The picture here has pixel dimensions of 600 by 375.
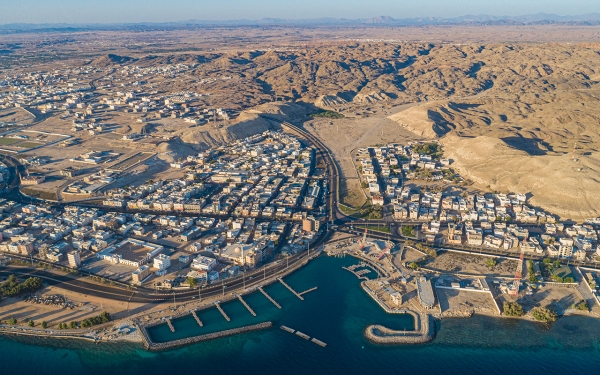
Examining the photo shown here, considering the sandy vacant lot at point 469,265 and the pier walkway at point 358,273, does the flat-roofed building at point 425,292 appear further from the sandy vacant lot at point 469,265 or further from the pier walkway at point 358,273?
the pier walkway at point 358,273

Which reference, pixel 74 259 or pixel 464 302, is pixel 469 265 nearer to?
pixel 464 302

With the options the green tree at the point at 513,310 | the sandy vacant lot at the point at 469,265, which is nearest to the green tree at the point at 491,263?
the sandy vacant lot at the point at 469,265

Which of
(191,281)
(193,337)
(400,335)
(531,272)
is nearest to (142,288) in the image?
(191,281)

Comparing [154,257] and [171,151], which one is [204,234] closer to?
[154,257]

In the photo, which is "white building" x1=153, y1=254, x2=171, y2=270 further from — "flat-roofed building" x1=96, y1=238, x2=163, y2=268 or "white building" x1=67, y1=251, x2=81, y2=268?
"white building" x1=67, y1=251, x2=81, y2=268

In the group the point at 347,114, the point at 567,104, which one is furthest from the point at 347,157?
the point at 567,104
